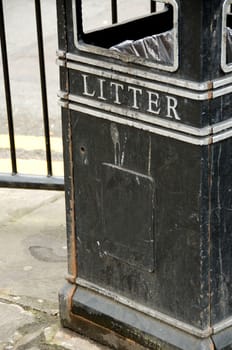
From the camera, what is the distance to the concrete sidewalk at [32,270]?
373 cm

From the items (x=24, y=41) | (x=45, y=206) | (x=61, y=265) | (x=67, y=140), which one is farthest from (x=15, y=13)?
(x=67, y=140)

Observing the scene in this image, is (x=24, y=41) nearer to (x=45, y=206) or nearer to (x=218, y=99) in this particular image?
(x=45, y=206)

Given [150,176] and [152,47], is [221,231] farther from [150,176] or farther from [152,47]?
[152,47]

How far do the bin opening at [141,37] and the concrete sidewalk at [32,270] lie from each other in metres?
1.11

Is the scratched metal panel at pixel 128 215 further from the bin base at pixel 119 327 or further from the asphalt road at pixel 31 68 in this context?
the asphalt road at pixel 31 68

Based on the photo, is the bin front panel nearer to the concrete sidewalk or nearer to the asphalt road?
the concrete sidewalk

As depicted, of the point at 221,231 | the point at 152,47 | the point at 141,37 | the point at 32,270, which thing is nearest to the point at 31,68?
the point at 32,270

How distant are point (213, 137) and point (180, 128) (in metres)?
0.11

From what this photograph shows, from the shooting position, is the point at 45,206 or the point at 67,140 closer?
→ the point at 67,140

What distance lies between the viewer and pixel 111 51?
124 inches

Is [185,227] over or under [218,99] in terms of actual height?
under

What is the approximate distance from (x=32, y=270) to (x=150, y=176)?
47.5 inches

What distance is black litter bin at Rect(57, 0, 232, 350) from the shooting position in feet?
9.83

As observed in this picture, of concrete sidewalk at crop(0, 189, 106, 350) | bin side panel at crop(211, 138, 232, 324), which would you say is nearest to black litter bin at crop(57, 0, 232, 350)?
bin side panel at crop(211, 138, 232, 324)
